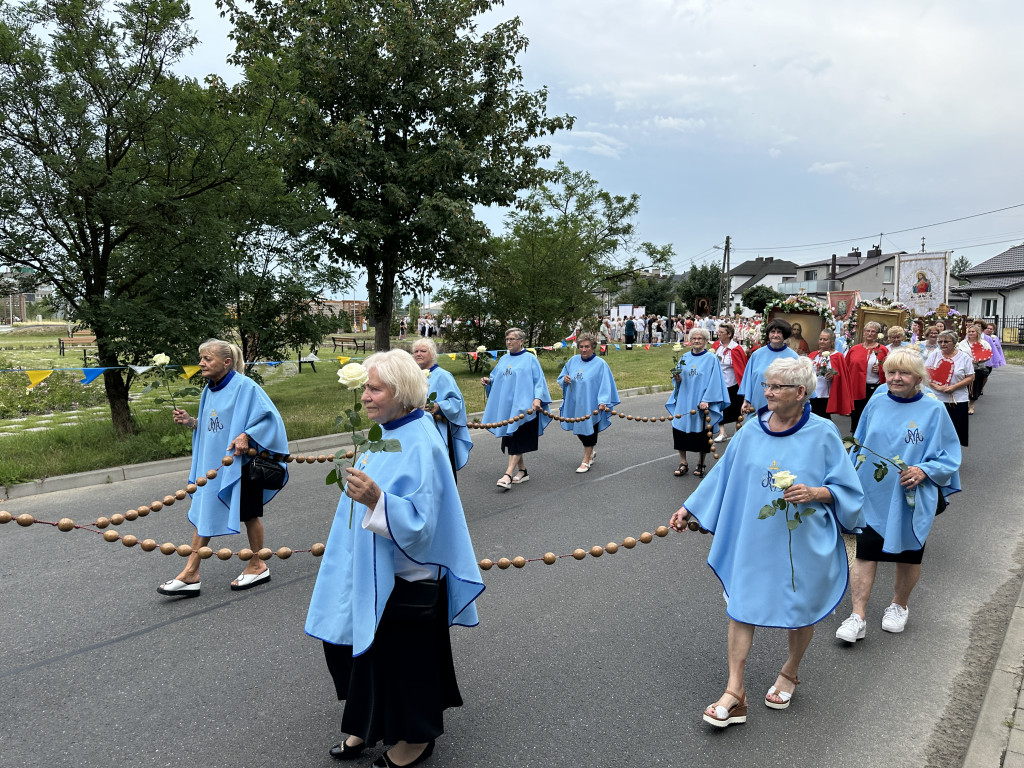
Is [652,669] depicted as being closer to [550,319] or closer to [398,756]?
[398,756]

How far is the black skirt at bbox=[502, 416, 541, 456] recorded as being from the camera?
8.53 m

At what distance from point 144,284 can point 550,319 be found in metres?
14.6

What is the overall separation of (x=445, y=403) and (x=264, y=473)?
2.22 meters

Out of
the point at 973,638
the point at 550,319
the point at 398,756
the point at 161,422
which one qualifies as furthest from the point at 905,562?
the point at 550,319

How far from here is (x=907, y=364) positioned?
4328 mm

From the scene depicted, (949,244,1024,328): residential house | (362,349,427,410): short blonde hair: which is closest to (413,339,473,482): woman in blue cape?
(362,349,427,410): short blonde hair

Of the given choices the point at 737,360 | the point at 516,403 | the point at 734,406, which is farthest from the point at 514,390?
the point at 734,406

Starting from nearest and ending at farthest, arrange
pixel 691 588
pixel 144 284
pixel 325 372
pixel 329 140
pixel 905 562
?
1. pixel 905 562
2. pixel 691 588
3. pixel 144 284
4. pixel 329 140
5. pixel 325 372

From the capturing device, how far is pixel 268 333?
43.1ft

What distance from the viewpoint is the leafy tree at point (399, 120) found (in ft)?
52.5

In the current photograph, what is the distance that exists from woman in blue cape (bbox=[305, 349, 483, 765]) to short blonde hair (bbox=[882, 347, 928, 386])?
3053 millimetres

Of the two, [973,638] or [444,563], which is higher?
[444,563]

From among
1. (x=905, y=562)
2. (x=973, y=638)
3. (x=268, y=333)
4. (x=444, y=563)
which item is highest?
(x=268, y=333)

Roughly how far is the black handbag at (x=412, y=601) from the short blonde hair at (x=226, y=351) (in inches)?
112
